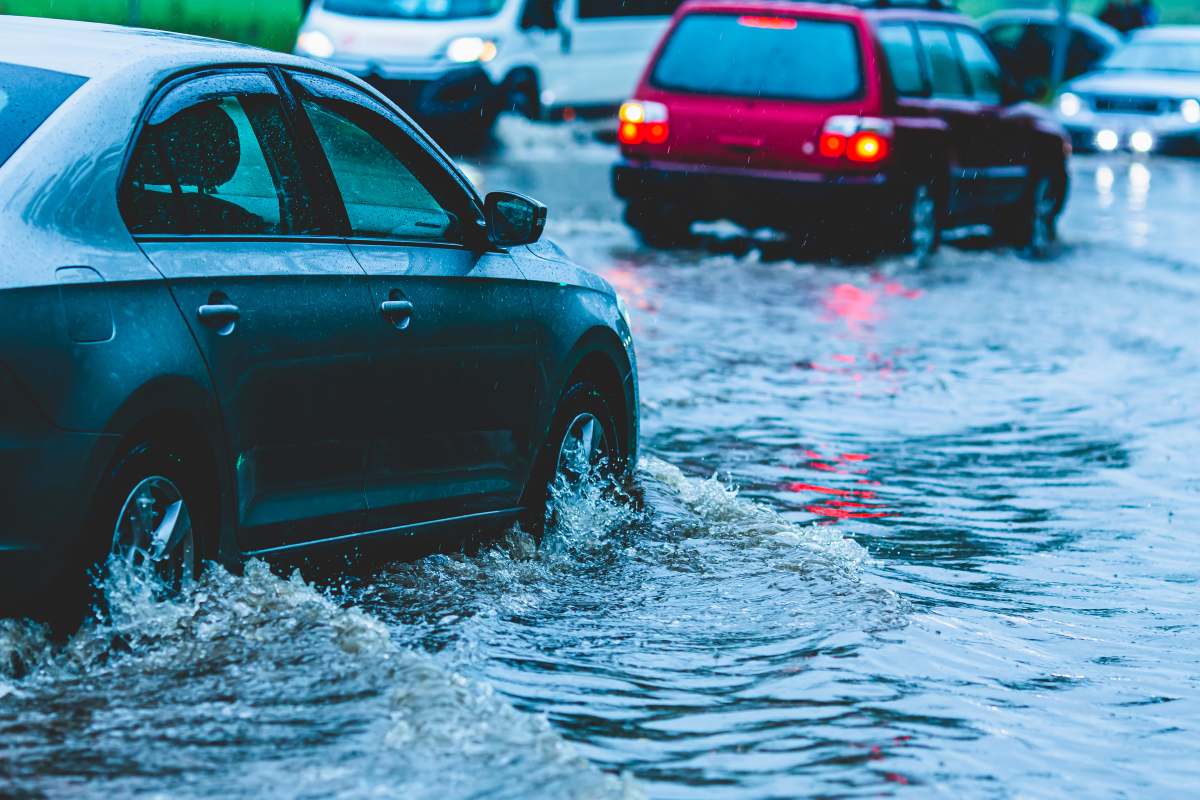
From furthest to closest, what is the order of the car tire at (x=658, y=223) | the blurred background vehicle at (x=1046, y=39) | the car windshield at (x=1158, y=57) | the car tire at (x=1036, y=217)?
the blurred background vehicle at (x=1046, y=39)
the car windshield at (x=1158, y=57)
the car tire at (x=1036, y=217)
the car tire at (x=658, y=223)

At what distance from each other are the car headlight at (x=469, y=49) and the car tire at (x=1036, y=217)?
20.7ft

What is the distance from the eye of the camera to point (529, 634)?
512 cm

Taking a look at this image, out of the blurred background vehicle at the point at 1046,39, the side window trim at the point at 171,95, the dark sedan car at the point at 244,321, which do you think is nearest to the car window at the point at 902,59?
the dark sedan car at the point at 244,321

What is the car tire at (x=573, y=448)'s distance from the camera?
19.9ft

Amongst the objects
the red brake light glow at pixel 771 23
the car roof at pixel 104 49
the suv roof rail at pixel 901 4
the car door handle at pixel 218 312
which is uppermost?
the car roof at pixel 104 49

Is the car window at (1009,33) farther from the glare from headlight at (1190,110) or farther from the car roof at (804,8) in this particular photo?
the car roof at (804,8)

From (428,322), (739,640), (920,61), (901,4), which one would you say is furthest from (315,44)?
(739,640)

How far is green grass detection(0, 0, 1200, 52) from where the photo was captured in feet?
73.9

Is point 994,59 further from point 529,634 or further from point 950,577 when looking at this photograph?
point 529,634

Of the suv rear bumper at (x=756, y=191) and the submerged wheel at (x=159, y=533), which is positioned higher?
the submerged wheel at (x=159, y=533)

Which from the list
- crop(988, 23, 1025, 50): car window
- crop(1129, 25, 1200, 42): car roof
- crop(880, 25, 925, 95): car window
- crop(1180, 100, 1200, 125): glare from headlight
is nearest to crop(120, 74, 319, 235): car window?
crop(880, 25, 925, 95): car window

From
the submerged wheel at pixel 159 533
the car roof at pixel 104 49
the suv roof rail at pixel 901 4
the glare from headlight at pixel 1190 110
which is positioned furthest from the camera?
the glare from headlight at pixel 1190 110

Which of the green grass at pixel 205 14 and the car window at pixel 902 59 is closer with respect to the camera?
the car window at pixel 902 59

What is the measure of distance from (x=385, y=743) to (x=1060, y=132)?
46.2ft
